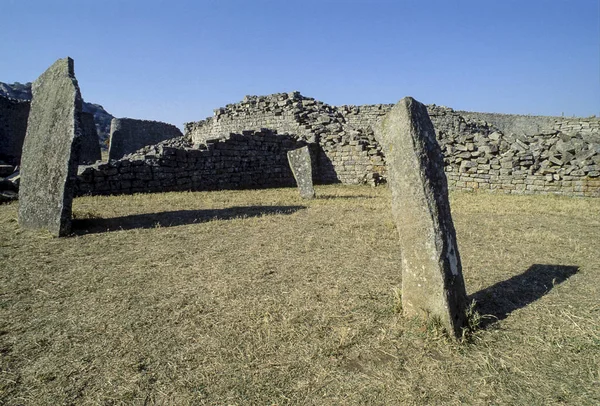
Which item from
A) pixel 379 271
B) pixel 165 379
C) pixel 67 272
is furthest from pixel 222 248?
pixel 165 379

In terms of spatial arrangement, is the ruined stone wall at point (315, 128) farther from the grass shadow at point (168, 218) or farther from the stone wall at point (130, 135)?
the grass shadow at point (168, 218)

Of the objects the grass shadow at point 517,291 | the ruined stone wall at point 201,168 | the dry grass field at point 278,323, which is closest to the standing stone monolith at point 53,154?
the dry grass field at point 278,323

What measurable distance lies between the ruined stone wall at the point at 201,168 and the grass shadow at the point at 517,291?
33.8 feet

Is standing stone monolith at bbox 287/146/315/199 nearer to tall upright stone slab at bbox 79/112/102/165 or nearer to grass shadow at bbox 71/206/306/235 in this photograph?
grass shadow at bbox 71/206/306/235

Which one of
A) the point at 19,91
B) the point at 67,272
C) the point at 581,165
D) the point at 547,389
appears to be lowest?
Result: the point at 547,389

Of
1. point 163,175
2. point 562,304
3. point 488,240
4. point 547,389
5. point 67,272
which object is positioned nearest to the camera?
point 547,389

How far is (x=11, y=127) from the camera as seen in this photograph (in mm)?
16781

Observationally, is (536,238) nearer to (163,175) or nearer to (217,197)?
(217,197)

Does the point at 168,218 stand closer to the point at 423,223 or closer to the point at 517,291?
the point at 423,223

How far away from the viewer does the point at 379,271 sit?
14.8 feet

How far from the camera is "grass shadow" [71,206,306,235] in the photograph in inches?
261

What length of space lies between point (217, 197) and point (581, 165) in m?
11.4

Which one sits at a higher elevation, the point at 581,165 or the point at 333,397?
the point at 581,165

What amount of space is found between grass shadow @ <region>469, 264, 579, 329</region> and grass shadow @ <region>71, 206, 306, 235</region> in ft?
16.6
